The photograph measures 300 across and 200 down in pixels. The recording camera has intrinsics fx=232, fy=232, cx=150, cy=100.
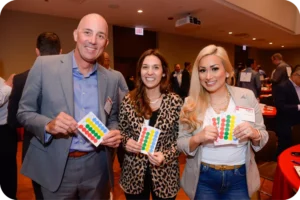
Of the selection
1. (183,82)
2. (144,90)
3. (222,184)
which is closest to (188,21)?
(183,82)

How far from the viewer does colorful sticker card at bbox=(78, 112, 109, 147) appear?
4.45ft

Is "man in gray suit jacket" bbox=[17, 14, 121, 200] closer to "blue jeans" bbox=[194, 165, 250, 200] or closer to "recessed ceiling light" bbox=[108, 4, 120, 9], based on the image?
"blue jeans" bbox=[194, 165, 250, 200]

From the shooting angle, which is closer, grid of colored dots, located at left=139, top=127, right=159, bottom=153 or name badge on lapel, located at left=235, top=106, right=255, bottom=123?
name badge on lapel, located at left=235, top=106, right=255, bottom=123

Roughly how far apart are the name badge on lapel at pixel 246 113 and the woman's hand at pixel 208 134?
19cm

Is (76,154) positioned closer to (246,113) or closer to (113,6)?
(246,113)

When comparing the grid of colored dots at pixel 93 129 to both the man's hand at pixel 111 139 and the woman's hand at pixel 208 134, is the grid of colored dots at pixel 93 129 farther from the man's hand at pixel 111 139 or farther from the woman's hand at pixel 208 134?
the woman's hand at pixel 208 134

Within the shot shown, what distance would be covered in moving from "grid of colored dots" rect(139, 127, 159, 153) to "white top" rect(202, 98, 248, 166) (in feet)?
1.09

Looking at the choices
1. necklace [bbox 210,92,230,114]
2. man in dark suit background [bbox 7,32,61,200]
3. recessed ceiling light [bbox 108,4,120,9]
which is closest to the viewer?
necklace [bbox 210,92,230,114]

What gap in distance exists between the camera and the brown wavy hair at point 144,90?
171 cm

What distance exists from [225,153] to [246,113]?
0.94 ft

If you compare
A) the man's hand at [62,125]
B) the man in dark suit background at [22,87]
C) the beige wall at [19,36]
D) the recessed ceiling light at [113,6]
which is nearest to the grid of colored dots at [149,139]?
the man's hand at [62,125]

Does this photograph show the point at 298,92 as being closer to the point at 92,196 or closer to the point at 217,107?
the point at 217,107

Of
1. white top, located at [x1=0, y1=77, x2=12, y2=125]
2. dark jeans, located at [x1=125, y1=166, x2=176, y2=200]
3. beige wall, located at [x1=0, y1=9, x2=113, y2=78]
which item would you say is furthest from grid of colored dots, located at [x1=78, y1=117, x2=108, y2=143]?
beige wall, located at [x1=0, y1=9, x2=113, y2=78]

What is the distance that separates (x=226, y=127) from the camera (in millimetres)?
1411
